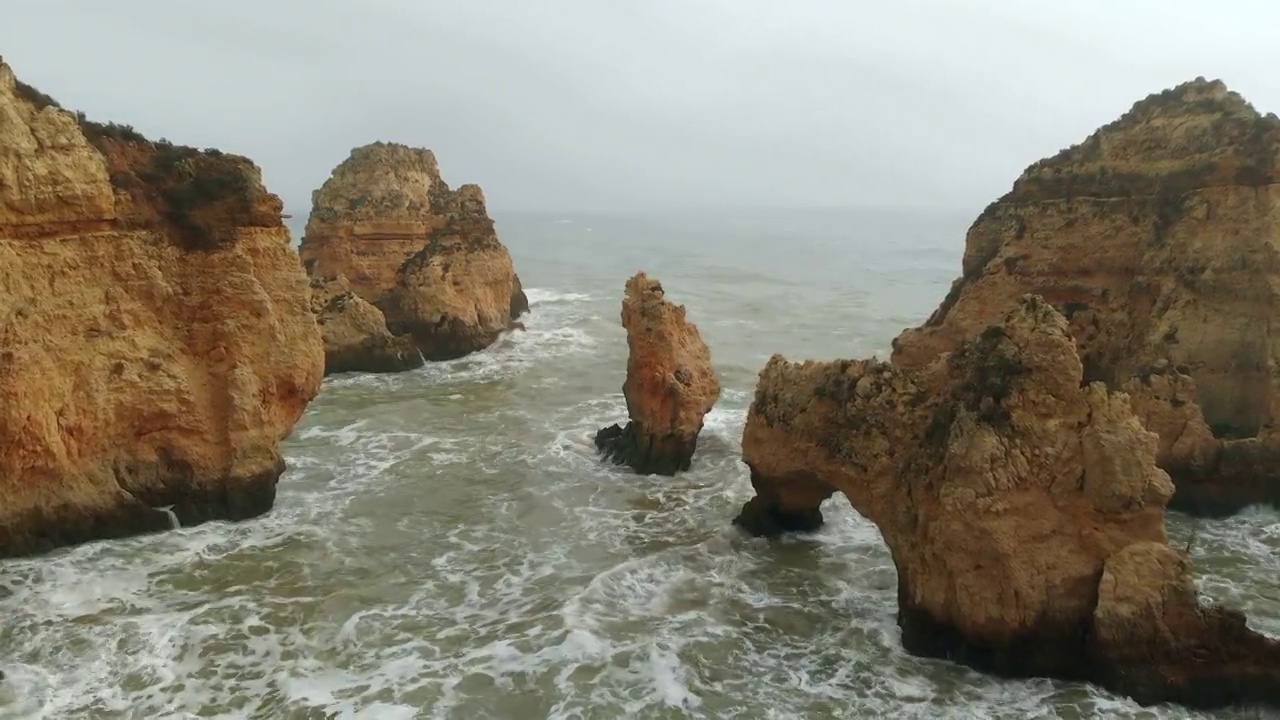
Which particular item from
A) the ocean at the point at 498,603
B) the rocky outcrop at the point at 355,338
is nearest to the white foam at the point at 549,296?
the rocky outcrop at the point at 355,338

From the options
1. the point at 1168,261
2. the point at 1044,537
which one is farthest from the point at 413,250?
the point at 1044,537

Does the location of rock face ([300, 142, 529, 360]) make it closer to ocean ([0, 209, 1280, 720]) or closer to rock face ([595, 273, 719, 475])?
ocean ([0, 209, 1280, 720])

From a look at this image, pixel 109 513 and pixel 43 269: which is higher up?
pixel 43 269

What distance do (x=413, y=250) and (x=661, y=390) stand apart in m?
19.5

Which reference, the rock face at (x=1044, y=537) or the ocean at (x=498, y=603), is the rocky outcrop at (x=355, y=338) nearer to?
the ocean at (x=498, y=603)

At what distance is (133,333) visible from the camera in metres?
15.0

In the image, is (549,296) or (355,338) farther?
(549,296)

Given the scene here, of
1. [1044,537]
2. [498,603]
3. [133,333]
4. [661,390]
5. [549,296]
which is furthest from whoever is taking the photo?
[549,296]

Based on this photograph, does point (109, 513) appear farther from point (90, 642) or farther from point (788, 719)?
point (788, 719)

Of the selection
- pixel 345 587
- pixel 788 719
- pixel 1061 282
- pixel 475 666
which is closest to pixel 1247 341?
pixel 1061 282

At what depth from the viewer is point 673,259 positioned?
8331 centimetres

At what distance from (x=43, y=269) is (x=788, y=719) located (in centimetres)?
1309

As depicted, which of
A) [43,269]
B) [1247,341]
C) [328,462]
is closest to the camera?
[43,269]

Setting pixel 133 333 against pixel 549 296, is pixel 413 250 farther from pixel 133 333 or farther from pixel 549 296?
pixel 133 333
